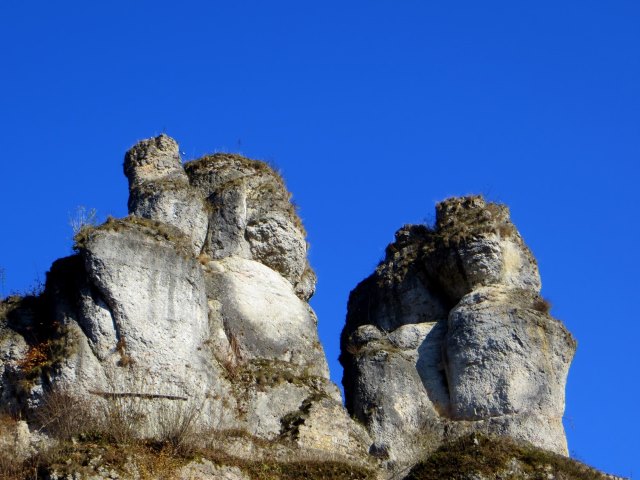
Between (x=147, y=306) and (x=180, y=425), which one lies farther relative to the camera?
(x=147, y=306)

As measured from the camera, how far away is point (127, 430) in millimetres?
32250

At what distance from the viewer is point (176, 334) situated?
3612cm

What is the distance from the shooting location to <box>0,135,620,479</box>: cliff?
A: 3288 centimetres

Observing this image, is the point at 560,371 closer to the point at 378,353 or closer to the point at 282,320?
the point at 378,353

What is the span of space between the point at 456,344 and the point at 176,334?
8.29 m

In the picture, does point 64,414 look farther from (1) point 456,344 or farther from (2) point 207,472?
(1) point 456,344

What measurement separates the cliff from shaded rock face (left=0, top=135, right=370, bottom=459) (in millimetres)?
46

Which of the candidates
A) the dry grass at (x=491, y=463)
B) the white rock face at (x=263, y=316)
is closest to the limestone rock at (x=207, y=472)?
the dry grass at (x=491, y=463)

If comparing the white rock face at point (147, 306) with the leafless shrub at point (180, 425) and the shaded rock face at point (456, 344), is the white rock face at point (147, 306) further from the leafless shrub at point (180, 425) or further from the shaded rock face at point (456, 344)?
the shaded rock face at point (456, 344)

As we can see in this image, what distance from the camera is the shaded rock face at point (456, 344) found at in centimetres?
3875

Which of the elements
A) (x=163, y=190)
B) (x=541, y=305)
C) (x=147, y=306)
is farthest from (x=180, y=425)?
(x=541, y=305)

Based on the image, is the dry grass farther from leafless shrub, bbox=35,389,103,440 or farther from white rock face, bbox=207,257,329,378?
white rock face, bbox=207,257,329,378

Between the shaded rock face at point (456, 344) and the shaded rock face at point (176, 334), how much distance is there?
1574mm

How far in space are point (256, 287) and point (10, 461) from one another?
10283mm
